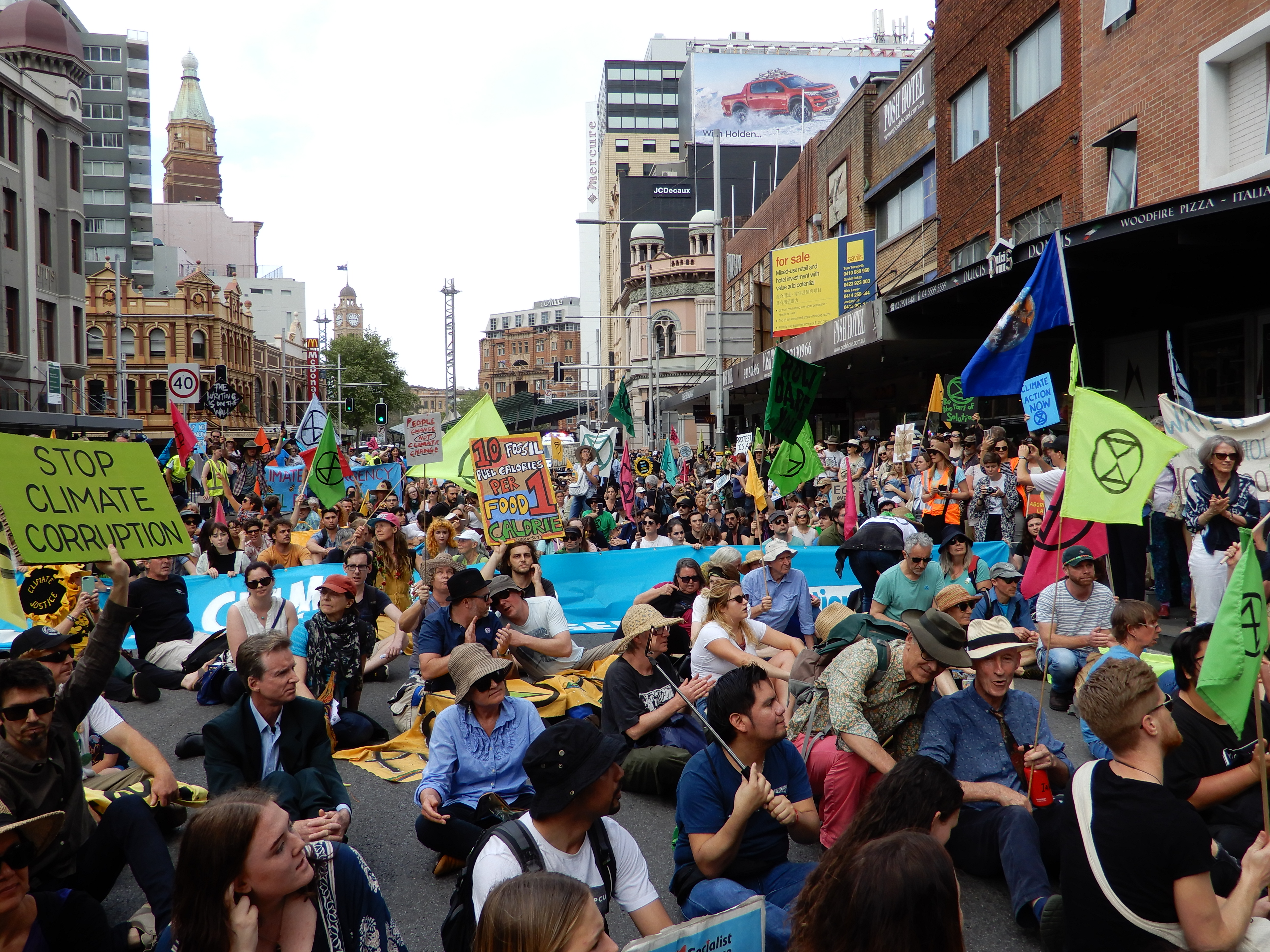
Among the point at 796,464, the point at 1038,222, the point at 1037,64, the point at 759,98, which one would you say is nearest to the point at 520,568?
the point at 796,464

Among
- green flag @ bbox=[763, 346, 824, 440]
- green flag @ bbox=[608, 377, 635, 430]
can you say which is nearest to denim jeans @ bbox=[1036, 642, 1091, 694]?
green flag @ bbox=[763, 346, 824, 440]

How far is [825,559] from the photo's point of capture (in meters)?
10.9

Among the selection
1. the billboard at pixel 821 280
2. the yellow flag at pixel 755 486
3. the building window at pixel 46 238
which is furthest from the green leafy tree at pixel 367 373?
the yellow flag at pixel 755 486

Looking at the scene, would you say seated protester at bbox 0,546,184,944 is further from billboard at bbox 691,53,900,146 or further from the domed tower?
the domed tower

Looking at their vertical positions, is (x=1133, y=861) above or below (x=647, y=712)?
above

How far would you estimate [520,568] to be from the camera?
8594 mm

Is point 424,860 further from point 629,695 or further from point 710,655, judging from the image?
point 710,655

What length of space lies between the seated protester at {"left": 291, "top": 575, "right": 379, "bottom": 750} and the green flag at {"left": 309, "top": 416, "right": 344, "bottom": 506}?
22.6 ft

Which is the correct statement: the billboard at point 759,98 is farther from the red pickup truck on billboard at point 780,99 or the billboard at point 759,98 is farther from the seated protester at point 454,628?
the seated protester at point 454,628

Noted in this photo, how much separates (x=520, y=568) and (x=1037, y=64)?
15553 mm

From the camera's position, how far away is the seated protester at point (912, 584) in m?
7.30

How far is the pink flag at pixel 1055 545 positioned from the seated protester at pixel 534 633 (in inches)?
119

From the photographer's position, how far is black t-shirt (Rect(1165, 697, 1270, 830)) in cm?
437

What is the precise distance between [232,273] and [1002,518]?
3877 inches
